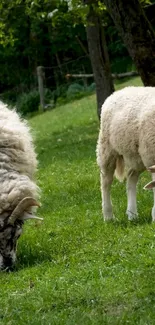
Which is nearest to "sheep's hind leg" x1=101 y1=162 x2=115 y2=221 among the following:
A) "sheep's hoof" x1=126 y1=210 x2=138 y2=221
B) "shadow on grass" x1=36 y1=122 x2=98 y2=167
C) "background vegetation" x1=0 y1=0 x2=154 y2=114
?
"sheep's hoof" x1=126 y1=210 x2=138 y2=221

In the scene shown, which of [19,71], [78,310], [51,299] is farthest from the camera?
[19,71]

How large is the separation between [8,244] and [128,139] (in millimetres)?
1818

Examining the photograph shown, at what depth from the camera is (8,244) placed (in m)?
7.57

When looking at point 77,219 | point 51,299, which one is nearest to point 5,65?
point 77,219

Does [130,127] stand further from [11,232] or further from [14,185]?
[11,232]

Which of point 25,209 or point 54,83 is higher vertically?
point 25,209

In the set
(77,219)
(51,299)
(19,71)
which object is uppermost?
(51,299)

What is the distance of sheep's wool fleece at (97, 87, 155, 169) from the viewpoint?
8.27 m

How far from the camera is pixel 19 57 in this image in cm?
4594

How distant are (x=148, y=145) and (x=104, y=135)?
1.07m

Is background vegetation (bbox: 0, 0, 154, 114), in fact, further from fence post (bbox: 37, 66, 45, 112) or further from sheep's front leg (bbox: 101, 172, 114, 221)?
sheep's front leg (bbox: 101, 172, 114, 221)

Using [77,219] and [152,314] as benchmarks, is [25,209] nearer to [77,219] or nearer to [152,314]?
[77,219]

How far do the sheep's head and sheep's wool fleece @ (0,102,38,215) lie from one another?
3.8 inches

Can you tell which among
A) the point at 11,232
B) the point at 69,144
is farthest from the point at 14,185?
the point at 69,144
